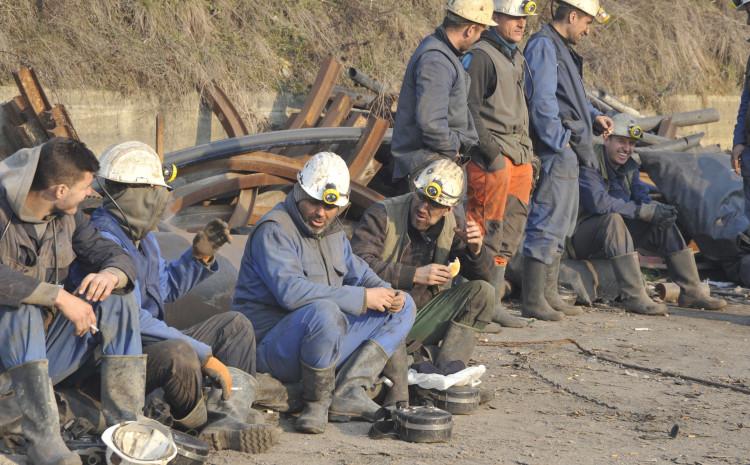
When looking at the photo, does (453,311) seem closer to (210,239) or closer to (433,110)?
(433,110)

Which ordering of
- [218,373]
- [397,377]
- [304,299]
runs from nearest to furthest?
[218,373] → [304,299] → [397,377]

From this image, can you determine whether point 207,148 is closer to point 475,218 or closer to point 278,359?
point 475,218

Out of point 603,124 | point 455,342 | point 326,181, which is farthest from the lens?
point 603,124

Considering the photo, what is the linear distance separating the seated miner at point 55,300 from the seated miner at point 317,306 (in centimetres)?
95

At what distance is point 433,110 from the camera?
776 cm

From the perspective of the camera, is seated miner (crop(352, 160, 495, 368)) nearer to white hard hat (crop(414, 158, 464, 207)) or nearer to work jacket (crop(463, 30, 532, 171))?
white hard hat (crop(414, 158, 464, 207))

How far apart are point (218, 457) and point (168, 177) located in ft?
4.38

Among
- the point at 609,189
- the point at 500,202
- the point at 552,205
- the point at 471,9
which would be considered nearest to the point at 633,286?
the point at 609,189

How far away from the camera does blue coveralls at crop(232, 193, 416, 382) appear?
5.79 m

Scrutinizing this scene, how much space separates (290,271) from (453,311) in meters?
1.37

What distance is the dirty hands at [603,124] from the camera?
31.3ft

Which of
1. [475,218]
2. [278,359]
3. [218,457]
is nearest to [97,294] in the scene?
[218,457]

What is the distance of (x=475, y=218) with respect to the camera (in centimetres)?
843

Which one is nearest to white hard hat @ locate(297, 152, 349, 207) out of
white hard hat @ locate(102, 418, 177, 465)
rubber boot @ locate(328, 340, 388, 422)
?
rubber boot @ locate(328, 340, 388, 422)
